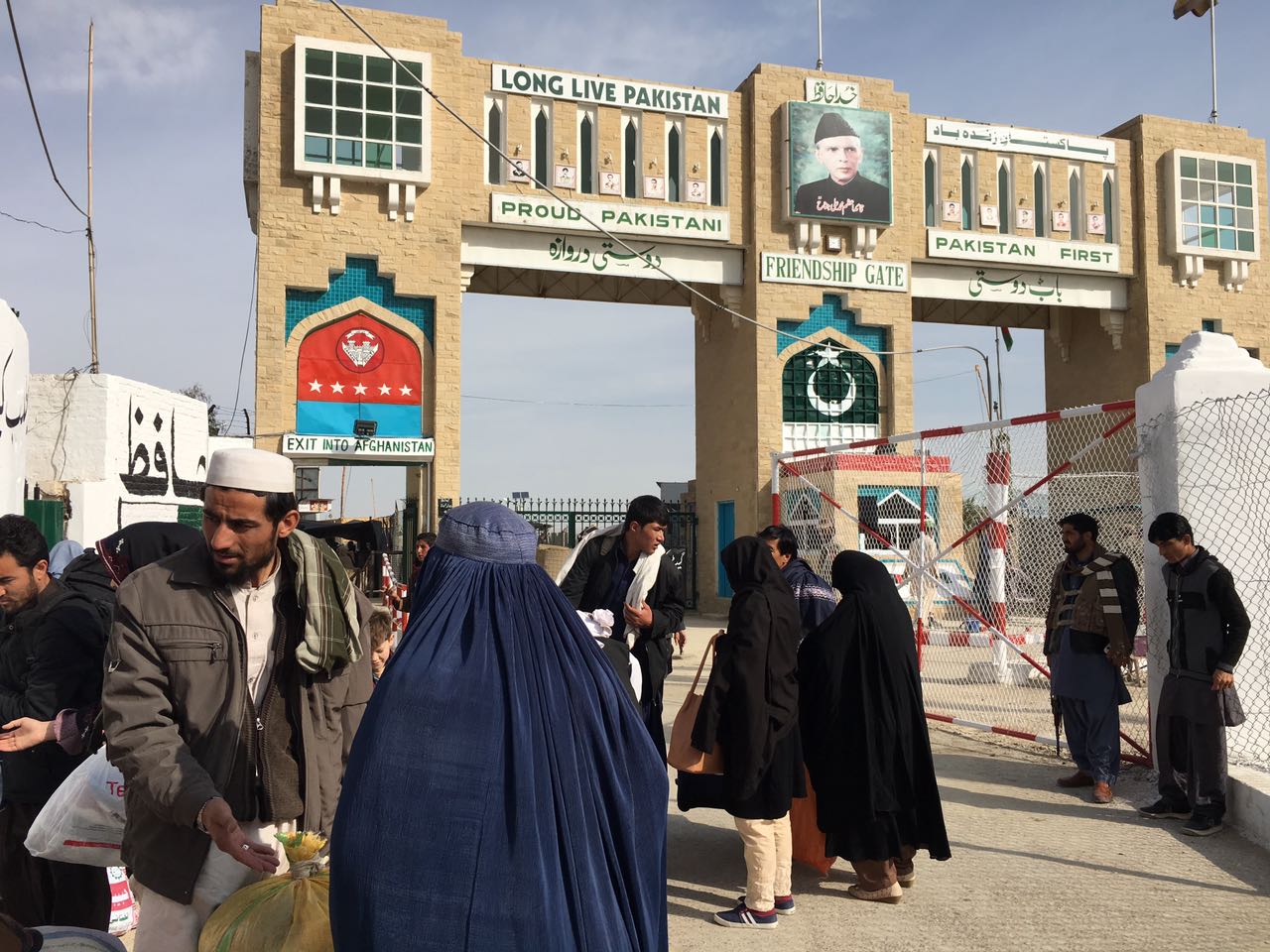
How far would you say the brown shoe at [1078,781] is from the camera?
20.5ft

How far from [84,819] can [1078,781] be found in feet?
18.6

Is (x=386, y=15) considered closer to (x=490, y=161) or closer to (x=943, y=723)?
(x=490, y=161)

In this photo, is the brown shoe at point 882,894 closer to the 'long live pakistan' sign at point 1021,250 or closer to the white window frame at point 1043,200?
the 'long live pakistan' sign at point 1021,250

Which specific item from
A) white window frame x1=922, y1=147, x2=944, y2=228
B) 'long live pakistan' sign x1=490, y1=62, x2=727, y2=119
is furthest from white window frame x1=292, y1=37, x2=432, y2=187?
white window frame x1=922, y1=147, x2=944, y2=228

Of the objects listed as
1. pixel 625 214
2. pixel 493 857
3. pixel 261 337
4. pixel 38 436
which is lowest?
pixel 493 857

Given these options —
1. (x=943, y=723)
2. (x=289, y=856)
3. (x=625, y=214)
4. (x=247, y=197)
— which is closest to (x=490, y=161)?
(x=625, y=214)

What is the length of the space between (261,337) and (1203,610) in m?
14.7

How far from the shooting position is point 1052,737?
25.5 ft

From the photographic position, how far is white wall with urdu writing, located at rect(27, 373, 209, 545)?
40.4 ft

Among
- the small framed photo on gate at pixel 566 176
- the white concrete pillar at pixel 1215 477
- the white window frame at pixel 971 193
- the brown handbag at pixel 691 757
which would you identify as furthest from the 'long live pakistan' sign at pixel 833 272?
the brown handbag at pixel 691 757

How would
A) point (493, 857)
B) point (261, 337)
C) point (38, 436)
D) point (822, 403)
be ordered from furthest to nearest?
point (822, 403)
point (261, 337)
point (38, 436)
point (493, 857)

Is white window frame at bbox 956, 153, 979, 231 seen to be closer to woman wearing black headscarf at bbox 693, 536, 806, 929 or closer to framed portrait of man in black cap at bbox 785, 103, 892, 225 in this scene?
framed portrait of man in black cap at bbox 785, 103, 892, 225

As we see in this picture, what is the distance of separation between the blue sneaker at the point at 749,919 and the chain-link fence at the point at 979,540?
3.24 metres

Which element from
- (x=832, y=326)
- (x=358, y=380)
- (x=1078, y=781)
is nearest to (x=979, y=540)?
(x=1078, y=781)
